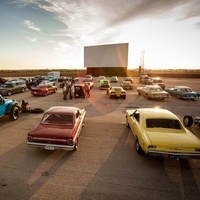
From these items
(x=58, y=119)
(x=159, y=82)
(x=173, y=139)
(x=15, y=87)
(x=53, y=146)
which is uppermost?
(x=159, y=82)

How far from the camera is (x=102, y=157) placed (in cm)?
556

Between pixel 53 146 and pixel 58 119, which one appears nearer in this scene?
pixel 53 146

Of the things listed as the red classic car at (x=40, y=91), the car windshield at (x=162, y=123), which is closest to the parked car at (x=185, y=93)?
the car windshield at (x=162, y=123)

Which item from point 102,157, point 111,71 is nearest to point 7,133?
point 102,157

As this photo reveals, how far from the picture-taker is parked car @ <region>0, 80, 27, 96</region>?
729 inches

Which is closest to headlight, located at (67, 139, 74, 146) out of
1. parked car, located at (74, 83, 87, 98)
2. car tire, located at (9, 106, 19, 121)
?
car tire, located at (9, 106, 19, 121)

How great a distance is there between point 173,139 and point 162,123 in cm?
96

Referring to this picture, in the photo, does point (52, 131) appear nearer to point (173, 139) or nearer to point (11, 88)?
point (173, 139)

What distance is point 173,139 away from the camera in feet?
16.8

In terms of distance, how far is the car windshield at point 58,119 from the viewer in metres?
6.31

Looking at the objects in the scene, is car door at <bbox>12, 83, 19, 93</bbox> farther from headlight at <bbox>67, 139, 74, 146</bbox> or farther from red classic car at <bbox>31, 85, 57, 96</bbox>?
headlight at <bbox>67, 139, 74, 146</bbox>

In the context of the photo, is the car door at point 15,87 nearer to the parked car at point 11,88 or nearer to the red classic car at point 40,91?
the parked car at point 11,88

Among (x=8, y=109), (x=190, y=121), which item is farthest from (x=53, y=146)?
(x=190, y=121)

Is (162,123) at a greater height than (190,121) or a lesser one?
greater
